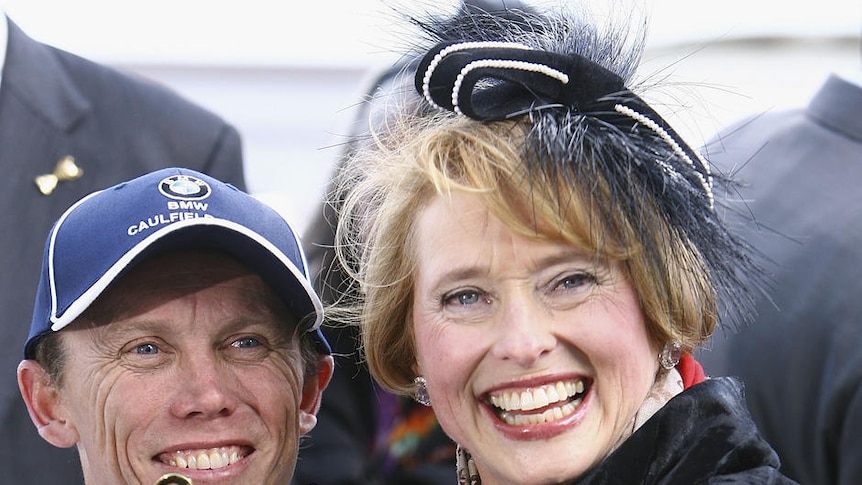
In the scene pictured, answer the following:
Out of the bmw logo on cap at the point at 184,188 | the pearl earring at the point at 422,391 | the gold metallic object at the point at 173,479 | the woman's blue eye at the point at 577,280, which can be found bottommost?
the gold metallic object at the point at 173,479

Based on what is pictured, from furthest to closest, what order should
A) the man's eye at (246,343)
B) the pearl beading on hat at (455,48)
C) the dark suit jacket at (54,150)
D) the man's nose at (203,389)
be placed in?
the dark suit jacket at (54,150) → the man's eye at (246,343) → the man's nose at (203,389) → the pearl beading on hat at (455,48)

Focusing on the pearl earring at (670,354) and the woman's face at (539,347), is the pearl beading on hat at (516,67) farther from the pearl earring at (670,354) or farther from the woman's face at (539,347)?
the pearl earring at (670,354)

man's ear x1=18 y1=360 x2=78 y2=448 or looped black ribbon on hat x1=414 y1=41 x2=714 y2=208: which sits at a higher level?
looped black ribbon on hat x1=414 y1=41 x2=714 y2=208

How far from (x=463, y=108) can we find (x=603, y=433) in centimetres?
62

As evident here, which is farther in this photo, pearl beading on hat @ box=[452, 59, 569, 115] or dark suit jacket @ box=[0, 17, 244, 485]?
dark suit jacket @ box=[0, 17, 244, 485]

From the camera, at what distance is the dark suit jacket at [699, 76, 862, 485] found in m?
3.04

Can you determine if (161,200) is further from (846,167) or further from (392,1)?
(846,167)

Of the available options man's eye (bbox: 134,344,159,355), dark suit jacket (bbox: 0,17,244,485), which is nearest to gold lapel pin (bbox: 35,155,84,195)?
dark suit jacket (bbox: 0,17,244,485)

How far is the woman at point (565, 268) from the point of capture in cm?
242

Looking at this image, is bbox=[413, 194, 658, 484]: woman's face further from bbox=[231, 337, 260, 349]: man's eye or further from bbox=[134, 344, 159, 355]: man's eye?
bbox=[134, 344, 159, 355]: man's eye

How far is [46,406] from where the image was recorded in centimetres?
282

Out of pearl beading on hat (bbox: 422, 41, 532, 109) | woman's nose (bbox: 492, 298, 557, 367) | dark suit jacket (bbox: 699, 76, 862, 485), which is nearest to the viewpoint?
woman's nose (bbox: 492, 298, 557, 367)

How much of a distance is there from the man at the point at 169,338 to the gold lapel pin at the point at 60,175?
0.70 metres

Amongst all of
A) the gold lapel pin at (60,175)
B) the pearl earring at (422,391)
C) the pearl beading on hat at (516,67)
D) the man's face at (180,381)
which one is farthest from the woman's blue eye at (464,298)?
the gold lapel pin at (60,175)
